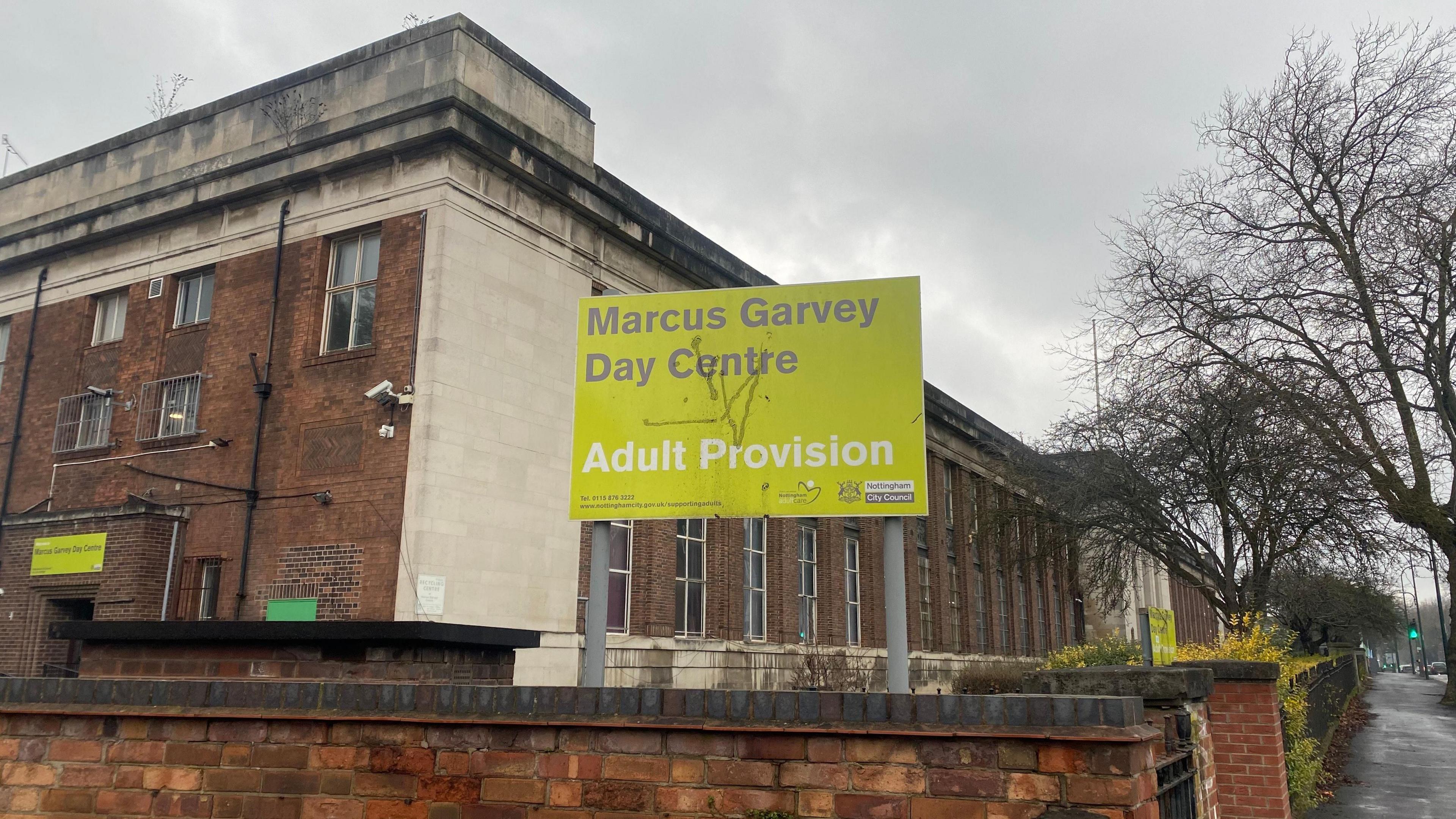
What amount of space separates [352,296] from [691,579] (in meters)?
8.77

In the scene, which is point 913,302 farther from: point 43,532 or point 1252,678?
point 43,532

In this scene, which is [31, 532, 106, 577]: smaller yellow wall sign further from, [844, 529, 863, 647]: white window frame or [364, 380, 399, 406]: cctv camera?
[844, 529, 863, 647]: white window frame

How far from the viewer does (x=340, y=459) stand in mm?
15547

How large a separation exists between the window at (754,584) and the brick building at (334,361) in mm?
2178

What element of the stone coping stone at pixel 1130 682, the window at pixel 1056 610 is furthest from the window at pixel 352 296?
the window at pixel 1056 610

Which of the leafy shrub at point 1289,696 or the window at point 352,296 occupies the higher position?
the window at point 352,296

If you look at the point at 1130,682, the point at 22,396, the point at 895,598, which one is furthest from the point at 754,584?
the point at 1130,682

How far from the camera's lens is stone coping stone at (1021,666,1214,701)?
16.4 feet

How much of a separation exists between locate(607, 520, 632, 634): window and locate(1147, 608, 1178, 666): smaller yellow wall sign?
9.51 m

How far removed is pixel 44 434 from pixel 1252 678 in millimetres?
20583

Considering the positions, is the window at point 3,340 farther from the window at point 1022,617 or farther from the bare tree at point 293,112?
the window at point 1022,617

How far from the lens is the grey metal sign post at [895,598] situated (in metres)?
6.25

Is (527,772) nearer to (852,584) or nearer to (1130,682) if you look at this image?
(1130,682)

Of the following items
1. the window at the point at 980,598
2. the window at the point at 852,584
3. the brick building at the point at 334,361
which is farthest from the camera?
the window at the point at 980,598
